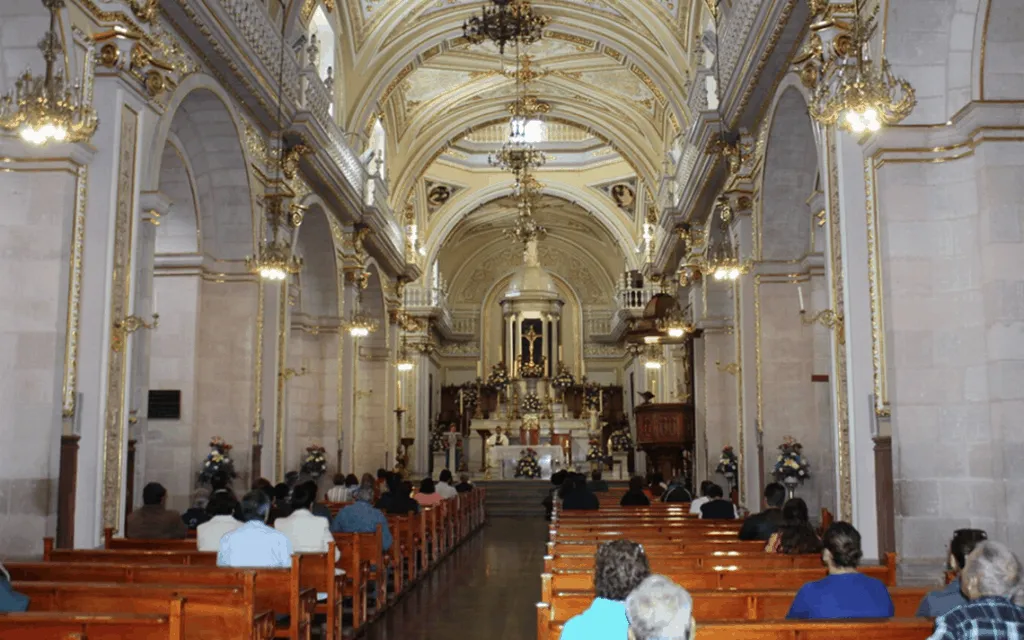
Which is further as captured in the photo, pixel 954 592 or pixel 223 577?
pixel 223 577

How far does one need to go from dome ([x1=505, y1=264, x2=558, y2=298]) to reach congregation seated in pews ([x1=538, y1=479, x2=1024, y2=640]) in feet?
90.5

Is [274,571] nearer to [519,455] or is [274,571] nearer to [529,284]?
[519,455]

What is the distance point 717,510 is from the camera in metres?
10.7

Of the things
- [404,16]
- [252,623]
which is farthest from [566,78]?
[252,623]

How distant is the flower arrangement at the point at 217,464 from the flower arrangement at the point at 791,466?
651 centimetres

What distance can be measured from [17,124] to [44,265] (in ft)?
6.25

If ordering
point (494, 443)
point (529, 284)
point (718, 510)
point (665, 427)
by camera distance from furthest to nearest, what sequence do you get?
point (529, 284) < point (494, 443) < point (665, 427) < point (718, 510)

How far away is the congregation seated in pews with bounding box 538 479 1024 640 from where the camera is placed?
9.85 ft

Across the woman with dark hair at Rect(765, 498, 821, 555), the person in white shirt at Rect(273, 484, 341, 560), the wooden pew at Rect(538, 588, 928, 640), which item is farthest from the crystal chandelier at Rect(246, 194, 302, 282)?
the wooden pew at Rect(538, 588, 928, 640)

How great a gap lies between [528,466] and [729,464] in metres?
12.9

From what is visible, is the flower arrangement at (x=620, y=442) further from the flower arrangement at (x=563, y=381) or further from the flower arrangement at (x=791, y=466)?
the flower arrangement at (x=791, y=466)

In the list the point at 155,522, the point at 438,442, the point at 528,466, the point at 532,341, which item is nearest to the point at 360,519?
the point at 155,522

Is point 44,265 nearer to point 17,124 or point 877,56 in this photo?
point 17,124

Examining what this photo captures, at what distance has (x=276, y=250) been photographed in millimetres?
11977
